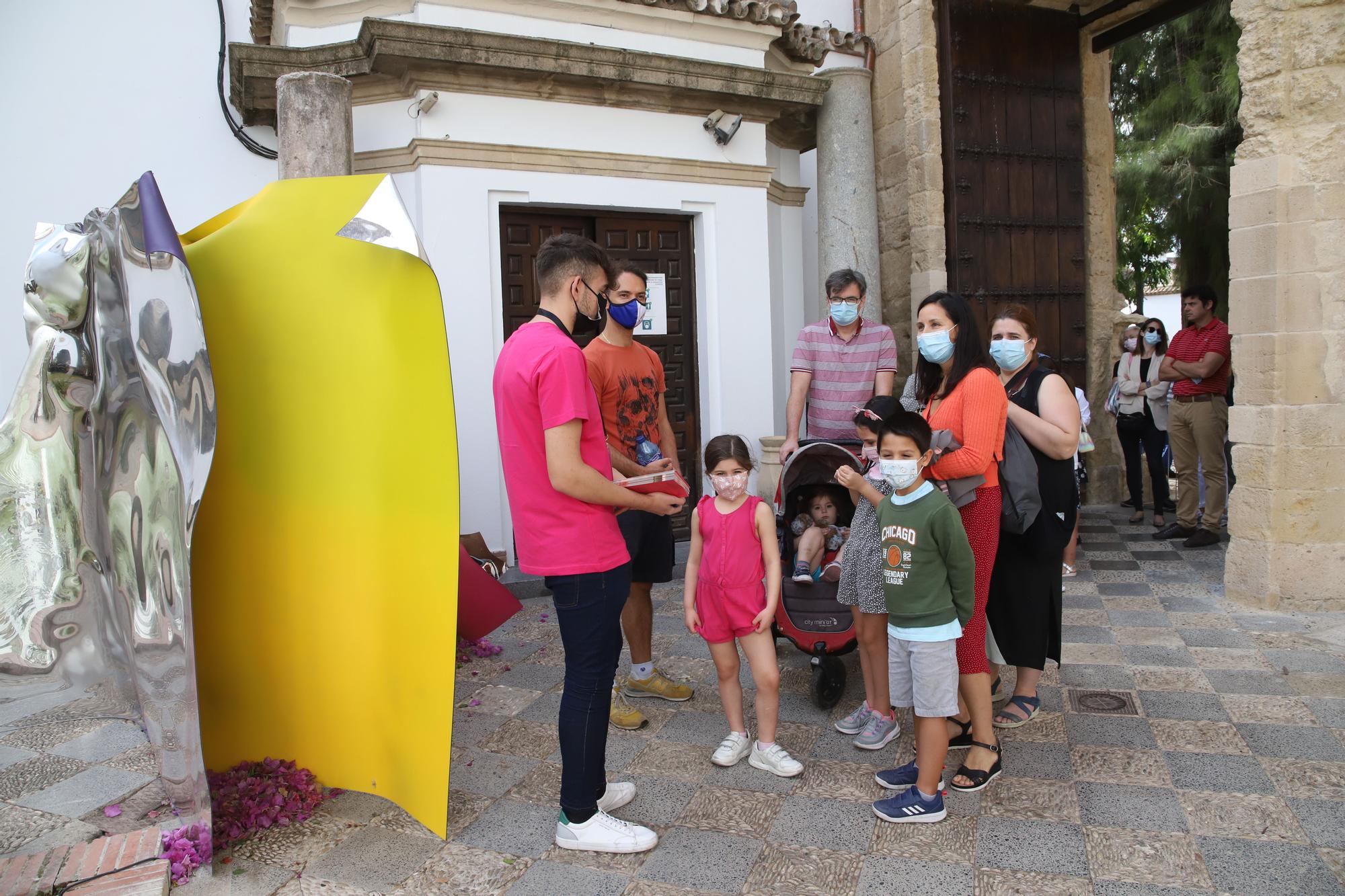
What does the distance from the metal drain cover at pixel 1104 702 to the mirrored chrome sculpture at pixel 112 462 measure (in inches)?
133

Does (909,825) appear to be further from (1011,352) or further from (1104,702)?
(1011,352)

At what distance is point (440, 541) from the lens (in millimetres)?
3035

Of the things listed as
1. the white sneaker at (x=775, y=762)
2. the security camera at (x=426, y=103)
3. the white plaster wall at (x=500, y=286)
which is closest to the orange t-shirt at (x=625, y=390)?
the white sneaker at (x=775, y=762)

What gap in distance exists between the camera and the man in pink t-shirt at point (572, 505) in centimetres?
277

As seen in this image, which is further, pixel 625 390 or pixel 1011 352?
pixel 625 390

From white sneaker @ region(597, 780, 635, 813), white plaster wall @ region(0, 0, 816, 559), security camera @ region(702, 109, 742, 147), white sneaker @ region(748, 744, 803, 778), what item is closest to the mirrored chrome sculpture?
white sneaker @ region(597, 780, 635, 813)

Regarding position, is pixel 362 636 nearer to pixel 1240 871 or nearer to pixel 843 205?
pixel 1240 871

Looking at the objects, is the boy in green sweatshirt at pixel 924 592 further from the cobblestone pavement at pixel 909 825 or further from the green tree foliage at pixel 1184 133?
the green tree foliage at pixel 1184 133

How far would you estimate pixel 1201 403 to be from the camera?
23.1 ft

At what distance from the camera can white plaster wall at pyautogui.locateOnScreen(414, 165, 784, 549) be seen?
6.46m

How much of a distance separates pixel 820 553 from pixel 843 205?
15.0 ft

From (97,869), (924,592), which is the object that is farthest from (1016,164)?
(97,869)

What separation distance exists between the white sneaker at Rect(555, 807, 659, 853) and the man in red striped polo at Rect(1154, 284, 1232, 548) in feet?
18.6

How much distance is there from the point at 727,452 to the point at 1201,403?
5.17 metres
